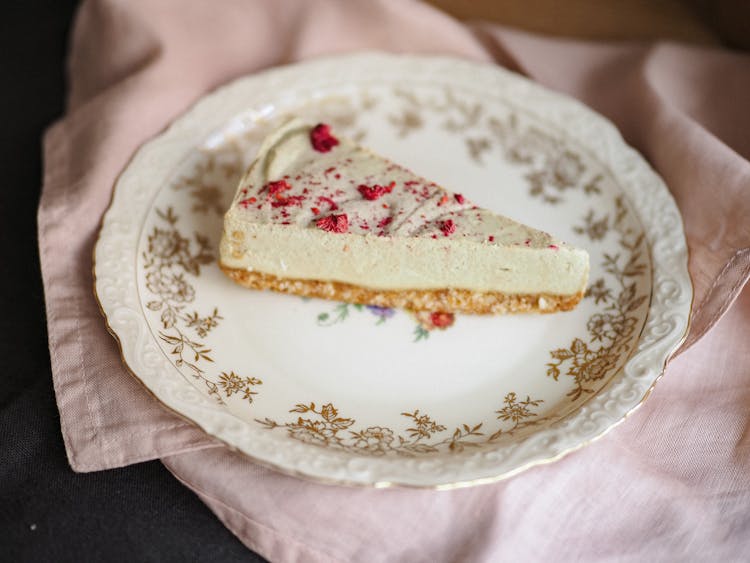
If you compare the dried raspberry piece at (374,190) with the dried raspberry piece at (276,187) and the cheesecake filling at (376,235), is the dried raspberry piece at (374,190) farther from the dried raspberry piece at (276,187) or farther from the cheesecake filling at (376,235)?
the dried raspberry piece at (276,187)

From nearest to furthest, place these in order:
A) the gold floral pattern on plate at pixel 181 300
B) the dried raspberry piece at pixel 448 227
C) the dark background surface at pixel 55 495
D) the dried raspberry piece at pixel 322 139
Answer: the dark background surface at pixel 55 495, the gold floral pattern on plate at pixel 181 300, the dried raspberry piece at pixel 448 227, the dried raspberry piece at pixel 322 139

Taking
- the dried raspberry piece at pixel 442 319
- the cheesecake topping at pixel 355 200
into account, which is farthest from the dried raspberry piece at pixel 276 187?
the dried raspberry piece at pixel 442 319

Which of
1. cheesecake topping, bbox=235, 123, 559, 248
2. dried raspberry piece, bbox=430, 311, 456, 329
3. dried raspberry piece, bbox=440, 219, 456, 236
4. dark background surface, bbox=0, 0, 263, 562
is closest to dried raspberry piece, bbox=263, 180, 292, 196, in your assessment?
cheesecake topping, bbox=235, 123, 559, 248

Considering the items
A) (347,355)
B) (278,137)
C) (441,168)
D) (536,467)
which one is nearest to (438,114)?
(441,168)

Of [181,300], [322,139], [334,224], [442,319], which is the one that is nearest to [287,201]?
[334,224]

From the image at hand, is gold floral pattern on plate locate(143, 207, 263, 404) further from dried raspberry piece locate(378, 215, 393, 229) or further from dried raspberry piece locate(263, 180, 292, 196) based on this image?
dried raspberry piece locate(378, 215, 393, 229)

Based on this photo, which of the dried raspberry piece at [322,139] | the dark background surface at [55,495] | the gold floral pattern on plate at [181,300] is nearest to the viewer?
the dark background surface at [55,495]
